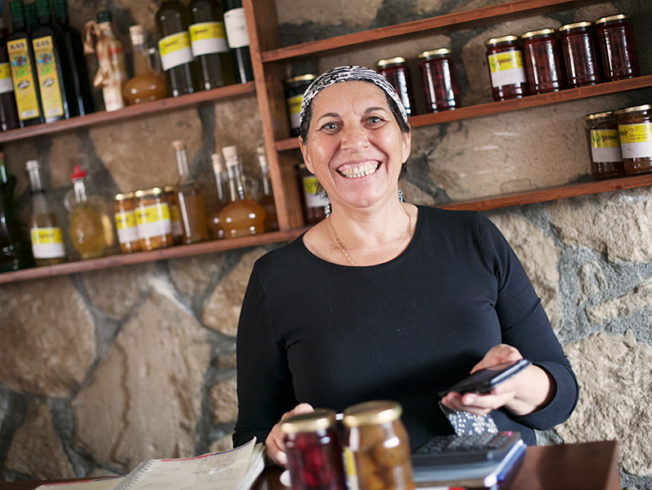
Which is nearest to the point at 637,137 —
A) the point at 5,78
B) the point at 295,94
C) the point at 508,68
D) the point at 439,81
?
the point at 508,68

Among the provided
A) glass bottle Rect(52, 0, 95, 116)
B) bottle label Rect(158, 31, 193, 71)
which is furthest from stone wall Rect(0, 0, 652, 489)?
bottle label Rect(158, 31, 193, 71)

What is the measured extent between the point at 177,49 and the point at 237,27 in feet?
0.56

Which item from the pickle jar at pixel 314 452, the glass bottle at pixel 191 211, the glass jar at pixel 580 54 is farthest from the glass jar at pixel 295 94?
the pickle jar at pixel 314 452

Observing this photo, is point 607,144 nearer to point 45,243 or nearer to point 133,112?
point 133,112

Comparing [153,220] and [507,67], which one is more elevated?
[507,67]

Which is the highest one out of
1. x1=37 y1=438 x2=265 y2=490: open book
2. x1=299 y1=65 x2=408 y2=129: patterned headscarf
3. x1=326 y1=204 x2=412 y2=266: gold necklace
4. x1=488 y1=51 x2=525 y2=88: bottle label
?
x1=488 y1=51 x2=525 y2=88: bottle label

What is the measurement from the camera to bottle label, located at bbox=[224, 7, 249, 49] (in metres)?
1.70

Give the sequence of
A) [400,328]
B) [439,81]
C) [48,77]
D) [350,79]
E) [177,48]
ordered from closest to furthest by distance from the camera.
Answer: [400,328], [350,79], [439,81], [177,48], [48,77]

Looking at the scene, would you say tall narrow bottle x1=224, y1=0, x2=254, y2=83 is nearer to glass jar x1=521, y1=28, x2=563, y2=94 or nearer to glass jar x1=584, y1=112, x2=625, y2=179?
glass jar x1=521, y1=28, x2=563, y2=94

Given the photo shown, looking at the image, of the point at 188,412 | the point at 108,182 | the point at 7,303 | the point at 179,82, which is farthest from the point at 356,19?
the point at 7,303

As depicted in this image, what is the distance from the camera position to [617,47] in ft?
5.01

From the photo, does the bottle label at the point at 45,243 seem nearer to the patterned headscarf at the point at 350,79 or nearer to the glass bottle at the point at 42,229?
the glass bottle at the point at 42,229

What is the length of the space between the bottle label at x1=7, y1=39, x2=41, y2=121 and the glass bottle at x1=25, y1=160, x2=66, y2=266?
0.14 metres

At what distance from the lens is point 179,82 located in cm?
179
